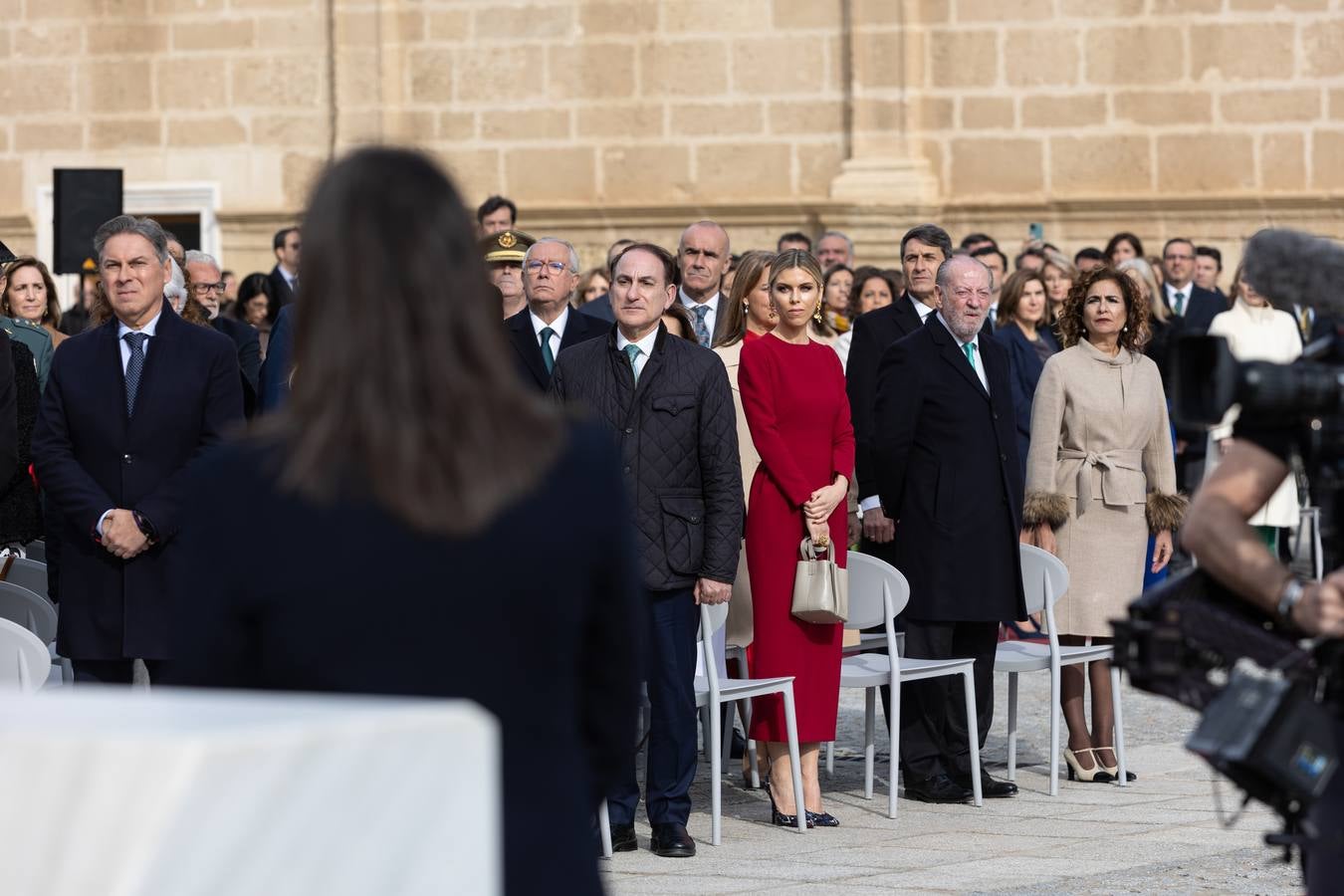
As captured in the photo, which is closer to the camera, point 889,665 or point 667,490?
point 667,490

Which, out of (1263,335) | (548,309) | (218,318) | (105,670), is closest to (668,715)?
(105,670)

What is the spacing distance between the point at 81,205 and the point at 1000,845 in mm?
8894

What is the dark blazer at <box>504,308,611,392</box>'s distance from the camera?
28.6 feet

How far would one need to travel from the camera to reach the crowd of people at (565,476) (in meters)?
2.68

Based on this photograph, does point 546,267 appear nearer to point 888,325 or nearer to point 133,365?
point 888,325

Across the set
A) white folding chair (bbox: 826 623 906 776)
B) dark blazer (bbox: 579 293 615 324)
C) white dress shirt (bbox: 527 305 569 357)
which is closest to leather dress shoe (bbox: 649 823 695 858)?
white folding chair (bbox: 826 623 906 776)

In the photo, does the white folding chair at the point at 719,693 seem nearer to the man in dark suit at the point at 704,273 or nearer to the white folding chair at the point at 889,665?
the white folding chair at the point at 889,665

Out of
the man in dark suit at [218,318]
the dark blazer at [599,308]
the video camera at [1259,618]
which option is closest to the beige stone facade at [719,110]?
the dark blazer at [599,308]

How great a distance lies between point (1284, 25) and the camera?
54.1 ft

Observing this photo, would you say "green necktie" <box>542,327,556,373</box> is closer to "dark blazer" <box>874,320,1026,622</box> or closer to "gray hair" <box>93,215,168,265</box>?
"dark blazer" <box>874,320,1026,622</box>

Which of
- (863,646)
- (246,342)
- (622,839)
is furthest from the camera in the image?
(246,342)

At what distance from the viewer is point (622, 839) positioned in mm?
7543

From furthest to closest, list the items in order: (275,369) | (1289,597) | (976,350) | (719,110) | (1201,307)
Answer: (719,110) → (1201,307) → (275,369) → (976,350) → (1289,597)

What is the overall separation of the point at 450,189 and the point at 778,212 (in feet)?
48.5
